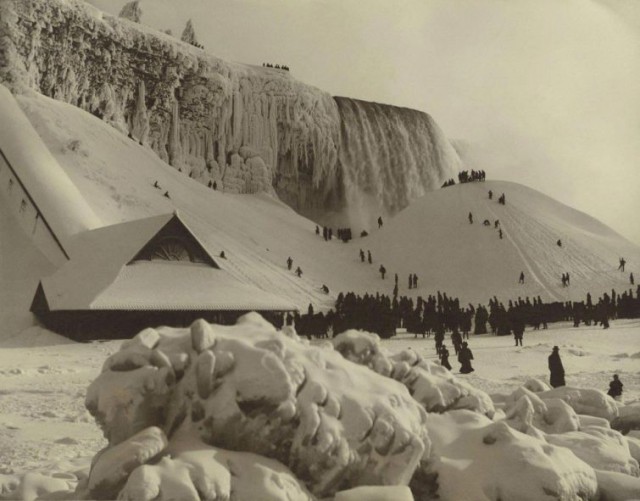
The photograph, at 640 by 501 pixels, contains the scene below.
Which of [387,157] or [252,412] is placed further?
[387,157]

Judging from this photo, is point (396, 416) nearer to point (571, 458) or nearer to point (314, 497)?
point (314, 497)

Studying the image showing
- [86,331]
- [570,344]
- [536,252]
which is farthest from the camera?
[536,252]

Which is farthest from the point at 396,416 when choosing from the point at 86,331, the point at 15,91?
the point at 15,91

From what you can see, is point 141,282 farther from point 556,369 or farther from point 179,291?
point 556,369

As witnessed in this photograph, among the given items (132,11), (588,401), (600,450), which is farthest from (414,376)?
(132,11)

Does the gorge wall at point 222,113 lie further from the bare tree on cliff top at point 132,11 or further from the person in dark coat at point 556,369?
the person in dark coat at point 556,369

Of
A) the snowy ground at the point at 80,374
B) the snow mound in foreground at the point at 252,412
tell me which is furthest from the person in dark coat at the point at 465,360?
the snow mound in foreground at the point at 252,412
